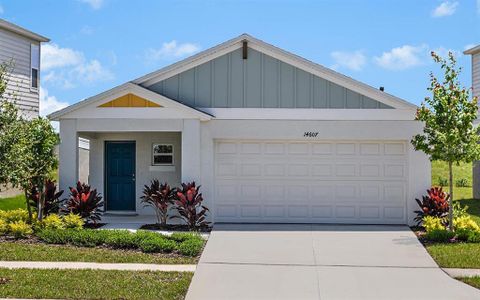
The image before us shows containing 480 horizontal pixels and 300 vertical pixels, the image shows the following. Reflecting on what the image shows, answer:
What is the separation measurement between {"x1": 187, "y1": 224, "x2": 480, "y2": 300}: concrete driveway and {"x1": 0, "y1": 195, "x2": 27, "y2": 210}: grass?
352 inches

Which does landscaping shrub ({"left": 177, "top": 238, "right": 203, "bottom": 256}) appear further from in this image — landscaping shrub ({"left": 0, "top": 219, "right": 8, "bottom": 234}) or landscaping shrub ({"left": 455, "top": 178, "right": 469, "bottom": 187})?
landscaping shrub ({"left": 455, "top": 178, "right": 469, "bottom": 187})

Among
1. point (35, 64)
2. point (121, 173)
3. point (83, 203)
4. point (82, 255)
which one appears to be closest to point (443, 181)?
point (121, 173)

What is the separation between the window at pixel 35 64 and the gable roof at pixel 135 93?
1223 centimetres

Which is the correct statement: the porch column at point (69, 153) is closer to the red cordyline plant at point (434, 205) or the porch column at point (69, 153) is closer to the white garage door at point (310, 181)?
the white garage door at point (310, 181)

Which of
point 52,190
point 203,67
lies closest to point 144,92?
point 203,67

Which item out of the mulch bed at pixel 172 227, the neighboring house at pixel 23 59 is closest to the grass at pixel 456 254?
the mulch bed at pixel 172 227

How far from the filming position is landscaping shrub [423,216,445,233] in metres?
14.3

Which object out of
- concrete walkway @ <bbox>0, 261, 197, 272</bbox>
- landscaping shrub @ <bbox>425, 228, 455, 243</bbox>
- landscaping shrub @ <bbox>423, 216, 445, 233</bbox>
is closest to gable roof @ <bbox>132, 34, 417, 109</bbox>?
landscaping shrub @ <bbox>423, 216, 445, 233</bbox>

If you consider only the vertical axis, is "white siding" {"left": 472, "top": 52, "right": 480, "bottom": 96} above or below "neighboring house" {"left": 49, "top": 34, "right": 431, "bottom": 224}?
above

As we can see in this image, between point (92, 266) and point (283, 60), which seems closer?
point (92, 266)

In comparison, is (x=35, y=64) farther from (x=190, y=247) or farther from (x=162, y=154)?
(x=190, y=247)

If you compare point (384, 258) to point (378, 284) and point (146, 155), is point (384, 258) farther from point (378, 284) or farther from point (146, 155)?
point (146, 155)

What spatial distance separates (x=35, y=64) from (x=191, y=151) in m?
14.7

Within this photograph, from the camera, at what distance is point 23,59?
26562 millimetres
